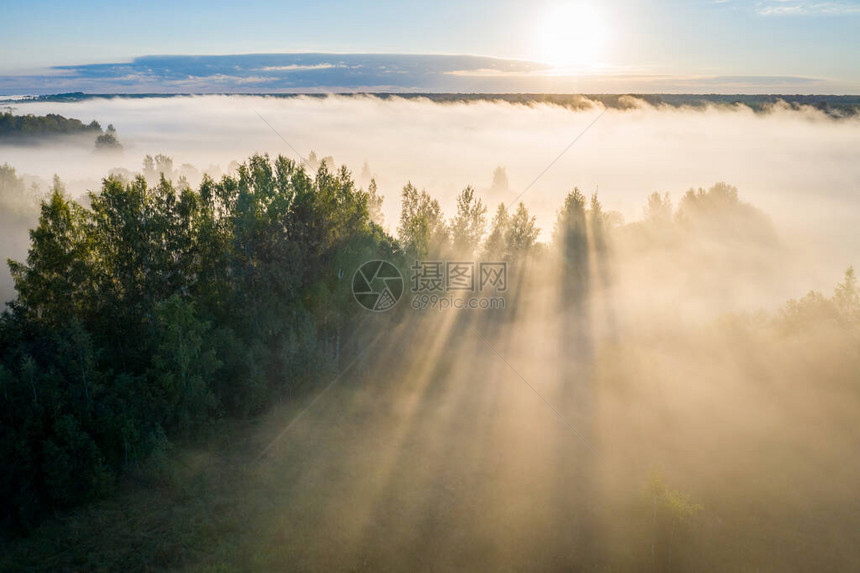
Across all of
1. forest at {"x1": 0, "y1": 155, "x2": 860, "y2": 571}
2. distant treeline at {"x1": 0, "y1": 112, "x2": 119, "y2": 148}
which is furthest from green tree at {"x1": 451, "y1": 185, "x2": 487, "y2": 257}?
distant treeline at {"x1": 0, "y1": 112, "x2": 119, "y2": 148}

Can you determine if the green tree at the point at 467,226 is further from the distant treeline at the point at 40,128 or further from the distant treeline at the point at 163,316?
the distant treeline at the point at 40,128

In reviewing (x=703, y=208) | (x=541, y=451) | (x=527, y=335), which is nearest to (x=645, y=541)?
(x=541, y=451)

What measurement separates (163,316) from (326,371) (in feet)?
43.3

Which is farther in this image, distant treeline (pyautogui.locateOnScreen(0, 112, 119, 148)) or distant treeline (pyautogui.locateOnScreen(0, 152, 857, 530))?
distant treeline (pyautogui.locateOnScreen(0, 112, 119, 148))

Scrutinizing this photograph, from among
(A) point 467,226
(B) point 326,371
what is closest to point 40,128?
(A) point 467,226

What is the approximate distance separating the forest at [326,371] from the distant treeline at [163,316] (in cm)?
13

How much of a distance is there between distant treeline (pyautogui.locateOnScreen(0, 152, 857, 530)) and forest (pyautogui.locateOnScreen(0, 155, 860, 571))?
132 mm

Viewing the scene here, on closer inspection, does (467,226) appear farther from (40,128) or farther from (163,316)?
(40,128)

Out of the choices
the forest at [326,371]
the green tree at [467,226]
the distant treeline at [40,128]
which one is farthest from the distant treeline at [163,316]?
the distant treeline at [40,128]

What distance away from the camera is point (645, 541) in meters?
25.5

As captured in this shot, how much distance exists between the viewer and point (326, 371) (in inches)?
1513

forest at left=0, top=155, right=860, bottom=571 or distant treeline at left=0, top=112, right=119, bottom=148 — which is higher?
distant treeline at left=0, top=112, right=119, bottom=148

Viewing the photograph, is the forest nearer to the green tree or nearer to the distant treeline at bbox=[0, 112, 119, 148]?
the green tree

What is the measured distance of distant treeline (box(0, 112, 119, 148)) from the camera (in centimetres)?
13625
